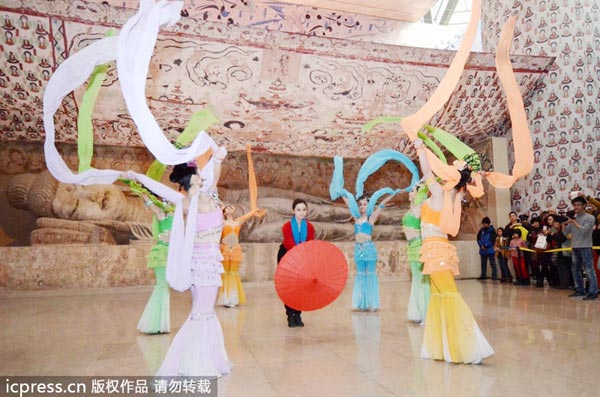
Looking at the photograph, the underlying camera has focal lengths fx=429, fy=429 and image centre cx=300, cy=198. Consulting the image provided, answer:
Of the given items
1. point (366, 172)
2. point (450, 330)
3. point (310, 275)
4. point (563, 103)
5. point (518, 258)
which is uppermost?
point (563, 103)

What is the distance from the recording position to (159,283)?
4.86m

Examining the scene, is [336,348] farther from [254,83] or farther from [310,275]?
[254,83]

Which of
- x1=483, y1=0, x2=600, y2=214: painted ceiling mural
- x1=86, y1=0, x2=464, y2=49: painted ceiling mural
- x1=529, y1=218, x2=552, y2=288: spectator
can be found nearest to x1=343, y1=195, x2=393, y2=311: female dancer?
x1=529, y1=218, x2=552, y2=288: spectator

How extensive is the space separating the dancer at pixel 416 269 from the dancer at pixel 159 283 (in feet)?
9.42

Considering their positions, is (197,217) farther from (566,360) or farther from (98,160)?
(98,160)

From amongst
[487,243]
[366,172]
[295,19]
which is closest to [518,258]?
[487,243]

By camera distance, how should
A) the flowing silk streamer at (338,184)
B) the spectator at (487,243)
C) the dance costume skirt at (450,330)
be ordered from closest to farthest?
the dance costume skirt at (450,330), the flowing silk streamer at (338,184), the spectator at (487,243)

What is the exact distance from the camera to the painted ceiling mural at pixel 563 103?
368 inches

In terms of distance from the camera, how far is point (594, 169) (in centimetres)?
923

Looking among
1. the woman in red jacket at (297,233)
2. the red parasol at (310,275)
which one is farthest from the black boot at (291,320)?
the red parasol at (310,275)

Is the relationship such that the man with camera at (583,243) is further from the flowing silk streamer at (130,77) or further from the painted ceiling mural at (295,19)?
the painted ceiling mural at (295,19)

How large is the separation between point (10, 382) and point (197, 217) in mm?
1715

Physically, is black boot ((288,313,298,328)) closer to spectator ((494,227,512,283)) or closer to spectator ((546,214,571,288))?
spectator ((546,214,571,288))

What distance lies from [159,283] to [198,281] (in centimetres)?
203
